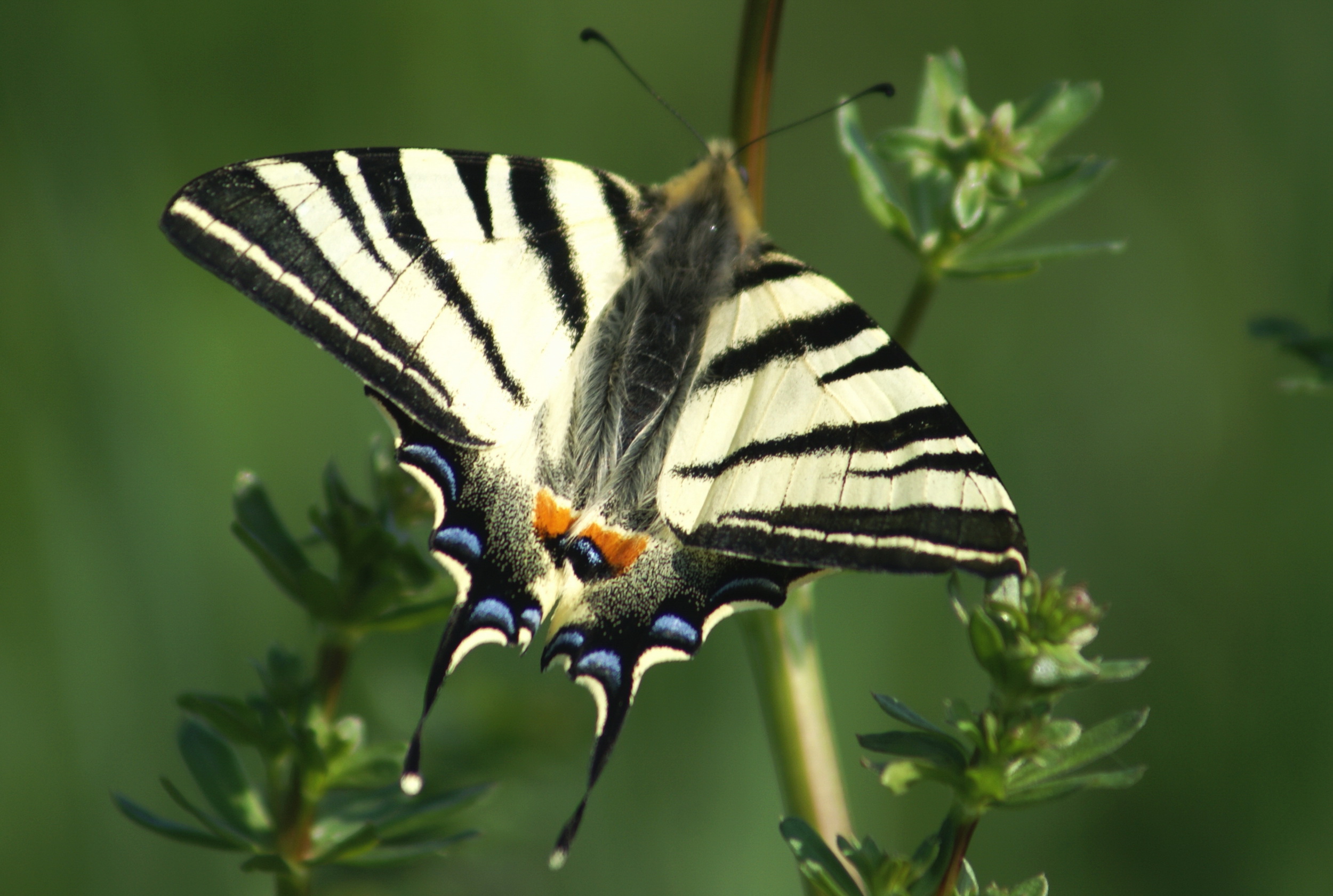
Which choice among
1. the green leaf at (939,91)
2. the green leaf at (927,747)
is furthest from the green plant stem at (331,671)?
the green leaf at (939,91)

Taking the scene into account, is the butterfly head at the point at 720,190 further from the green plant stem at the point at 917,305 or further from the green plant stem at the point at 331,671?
the green plant stem at the point at 331,671

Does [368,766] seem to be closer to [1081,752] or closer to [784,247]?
[1081,752]

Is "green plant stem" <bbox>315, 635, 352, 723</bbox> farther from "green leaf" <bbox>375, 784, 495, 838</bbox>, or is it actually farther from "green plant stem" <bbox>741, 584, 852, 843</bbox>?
"green plant stem" <bbox>741, 584, 852, 843</bbox>

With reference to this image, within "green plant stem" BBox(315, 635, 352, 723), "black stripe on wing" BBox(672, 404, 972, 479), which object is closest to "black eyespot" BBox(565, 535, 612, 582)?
"black stripe on wing" BBox(672, 404, 972, 479)

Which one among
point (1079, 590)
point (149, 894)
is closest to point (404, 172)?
point (1079, 590)

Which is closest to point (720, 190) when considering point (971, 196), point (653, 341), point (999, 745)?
point (653, 341)

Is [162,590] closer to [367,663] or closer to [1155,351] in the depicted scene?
[367,663]

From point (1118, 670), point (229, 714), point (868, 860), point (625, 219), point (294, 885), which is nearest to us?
point (1118, 670)
